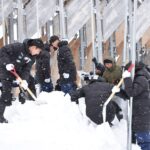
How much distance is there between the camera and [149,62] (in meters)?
12.9

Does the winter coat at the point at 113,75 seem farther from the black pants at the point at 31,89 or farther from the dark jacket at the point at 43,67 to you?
the black pants at the point at 31,89

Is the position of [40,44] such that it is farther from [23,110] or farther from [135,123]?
[135,123]

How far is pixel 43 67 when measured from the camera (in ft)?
24.5

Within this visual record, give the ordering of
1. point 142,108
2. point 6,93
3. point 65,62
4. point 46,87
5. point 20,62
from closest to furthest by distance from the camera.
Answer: point 142,108 < point 6,93 < point 20,62 < point 65,62 < point 46,87

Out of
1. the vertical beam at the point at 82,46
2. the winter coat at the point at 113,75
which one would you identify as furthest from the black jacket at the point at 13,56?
the vertical beam at the point at 82,46

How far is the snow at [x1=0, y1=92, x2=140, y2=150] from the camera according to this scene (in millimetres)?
4840

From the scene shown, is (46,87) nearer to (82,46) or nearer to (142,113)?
(142,113)

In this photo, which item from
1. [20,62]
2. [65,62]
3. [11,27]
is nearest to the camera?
[20,62]

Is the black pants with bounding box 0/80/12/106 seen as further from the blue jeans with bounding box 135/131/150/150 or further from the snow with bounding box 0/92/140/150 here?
the blue jeans with bounding box 135/131/150/150

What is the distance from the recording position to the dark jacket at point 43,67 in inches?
290

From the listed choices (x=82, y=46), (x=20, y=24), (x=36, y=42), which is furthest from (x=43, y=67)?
(x=82, y=46)

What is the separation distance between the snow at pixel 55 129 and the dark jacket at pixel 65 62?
911 mm

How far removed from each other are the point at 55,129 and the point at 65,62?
2.25 metres

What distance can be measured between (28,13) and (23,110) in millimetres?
3826
